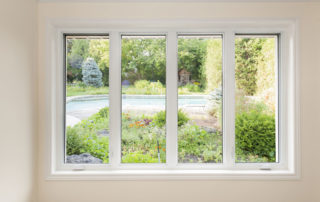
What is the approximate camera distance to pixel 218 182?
245 centimetres

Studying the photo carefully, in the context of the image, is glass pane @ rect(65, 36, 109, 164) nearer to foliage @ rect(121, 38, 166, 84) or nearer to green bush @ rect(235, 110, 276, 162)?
foliage @ rect(121, 38, 166, 84)

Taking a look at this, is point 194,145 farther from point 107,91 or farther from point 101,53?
point 101,53

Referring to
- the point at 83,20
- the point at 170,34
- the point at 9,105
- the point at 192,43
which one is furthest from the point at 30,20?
the point at 192,43

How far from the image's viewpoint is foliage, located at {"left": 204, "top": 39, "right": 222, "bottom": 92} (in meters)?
2.60

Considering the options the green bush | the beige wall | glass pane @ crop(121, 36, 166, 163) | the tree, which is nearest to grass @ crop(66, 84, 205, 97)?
glass pane @ crop(121, 36, 166, 163)

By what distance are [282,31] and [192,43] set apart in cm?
96

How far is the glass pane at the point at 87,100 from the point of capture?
260 cm

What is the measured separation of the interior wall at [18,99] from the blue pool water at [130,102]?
403mm

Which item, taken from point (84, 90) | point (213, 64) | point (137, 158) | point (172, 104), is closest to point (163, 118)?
point (172, 104)

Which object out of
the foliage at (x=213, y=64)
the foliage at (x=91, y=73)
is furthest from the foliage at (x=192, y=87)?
the foliage at (x=91, y=73)

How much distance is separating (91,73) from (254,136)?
1.89 metres

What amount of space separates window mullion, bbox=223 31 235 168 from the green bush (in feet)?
0.28

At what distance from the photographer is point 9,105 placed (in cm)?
195

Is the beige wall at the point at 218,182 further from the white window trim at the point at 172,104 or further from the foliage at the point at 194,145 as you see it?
the foliage at the point at 194,145
